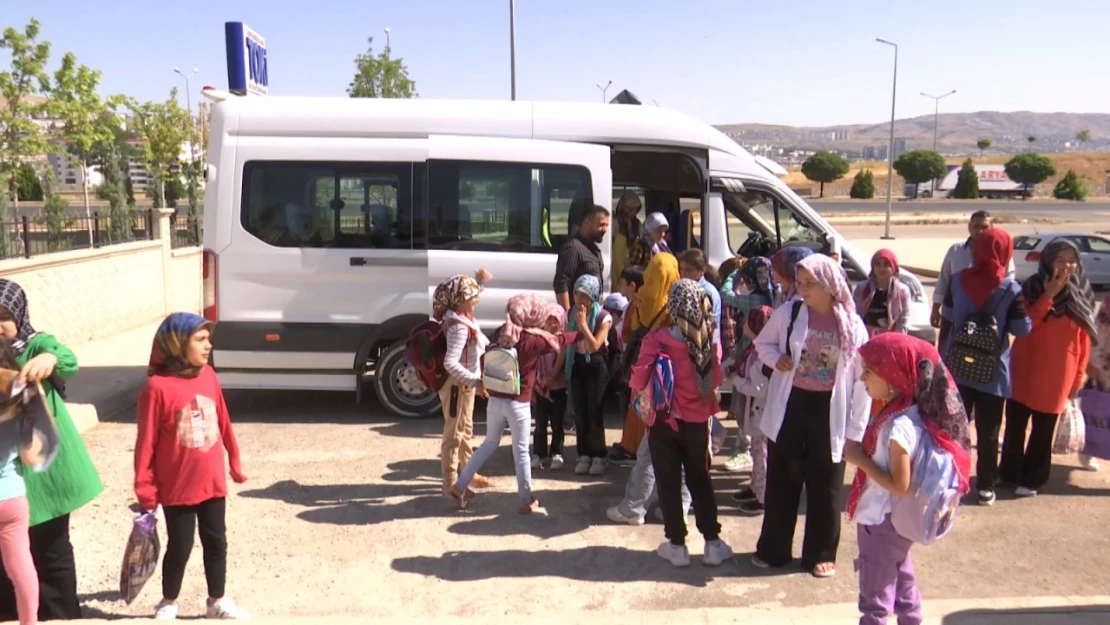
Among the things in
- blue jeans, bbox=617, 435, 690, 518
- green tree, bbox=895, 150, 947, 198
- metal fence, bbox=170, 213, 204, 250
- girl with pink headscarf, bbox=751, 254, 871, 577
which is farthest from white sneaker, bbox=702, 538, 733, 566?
green tree, bbox=895, 150, 947, 198

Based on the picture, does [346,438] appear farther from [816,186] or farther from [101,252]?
[816,186]

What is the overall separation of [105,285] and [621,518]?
8.95 meters

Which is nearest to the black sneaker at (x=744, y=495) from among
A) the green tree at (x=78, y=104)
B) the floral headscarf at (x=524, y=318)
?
the floral headscarf at (x=524, y=318)

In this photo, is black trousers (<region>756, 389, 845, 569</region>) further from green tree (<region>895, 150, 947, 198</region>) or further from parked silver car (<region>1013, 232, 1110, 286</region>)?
green tree (<region>895, 150, 947, 198</region>)

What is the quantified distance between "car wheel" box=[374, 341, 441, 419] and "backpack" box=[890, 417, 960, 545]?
488cm

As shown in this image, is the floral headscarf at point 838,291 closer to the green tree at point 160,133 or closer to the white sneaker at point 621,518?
the white sneaker at point 621,518

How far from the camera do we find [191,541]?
394 centimetres

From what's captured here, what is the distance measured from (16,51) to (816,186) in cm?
6647

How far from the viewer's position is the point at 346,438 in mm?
7281

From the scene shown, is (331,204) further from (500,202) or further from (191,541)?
(191,541)

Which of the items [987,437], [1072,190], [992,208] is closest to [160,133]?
[987,437]

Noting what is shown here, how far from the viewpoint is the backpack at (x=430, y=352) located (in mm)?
5414

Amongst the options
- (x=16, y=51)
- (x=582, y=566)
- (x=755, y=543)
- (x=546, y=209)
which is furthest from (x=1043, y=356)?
(x=16, y=51)

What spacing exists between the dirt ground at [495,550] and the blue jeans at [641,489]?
12 cm
